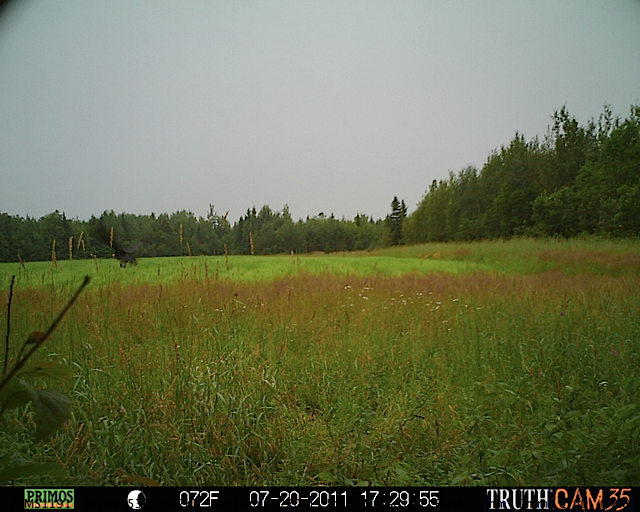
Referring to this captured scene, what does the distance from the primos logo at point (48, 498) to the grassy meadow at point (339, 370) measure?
0.09 feet

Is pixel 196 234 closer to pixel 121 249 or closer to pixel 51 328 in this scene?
pixel 121 249

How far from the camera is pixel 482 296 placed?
2428mm

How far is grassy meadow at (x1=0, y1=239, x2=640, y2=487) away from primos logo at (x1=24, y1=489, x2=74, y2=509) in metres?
0.03

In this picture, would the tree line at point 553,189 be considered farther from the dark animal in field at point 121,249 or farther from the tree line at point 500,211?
the dark animal in field at point 121,249

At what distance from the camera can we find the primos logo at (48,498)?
89 centimetres

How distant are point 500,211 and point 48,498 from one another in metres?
2.83

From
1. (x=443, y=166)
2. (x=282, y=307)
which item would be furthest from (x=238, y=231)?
(x=443, y=166)

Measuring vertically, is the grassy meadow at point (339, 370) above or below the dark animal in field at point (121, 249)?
below

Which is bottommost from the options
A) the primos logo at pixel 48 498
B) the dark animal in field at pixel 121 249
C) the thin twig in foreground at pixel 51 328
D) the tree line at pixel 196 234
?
the primos logo at pixel 48 498

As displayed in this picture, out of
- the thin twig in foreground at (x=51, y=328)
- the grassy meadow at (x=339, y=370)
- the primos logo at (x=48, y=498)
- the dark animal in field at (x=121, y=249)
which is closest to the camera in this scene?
the thin twig in foreground at (x=51, y=328)

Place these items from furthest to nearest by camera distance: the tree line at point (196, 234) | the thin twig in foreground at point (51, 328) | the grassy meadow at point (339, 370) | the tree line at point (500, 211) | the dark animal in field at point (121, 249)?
the tree line at point (500, 211) < the tree line at point (196, 234) < the grassy meadow at point (339, 370) < the dark animal in field at point (121, 249) < the thin twig in foreground at point (51, 328)

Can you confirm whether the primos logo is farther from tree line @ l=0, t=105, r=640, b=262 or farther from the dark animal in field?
tree line @ l=0, t=105, r=640, b=262

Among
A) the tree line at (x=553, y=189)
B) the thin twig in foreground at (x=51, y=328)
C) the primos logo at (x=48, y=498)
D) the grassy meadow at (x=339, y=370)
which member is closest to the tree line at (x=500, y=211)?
the tree line at (x=553, y=189)

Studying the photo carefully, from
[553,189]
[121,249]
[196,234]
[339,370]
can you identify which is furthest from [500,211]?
[121,249]
